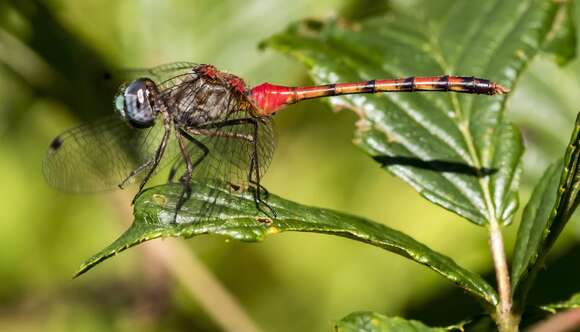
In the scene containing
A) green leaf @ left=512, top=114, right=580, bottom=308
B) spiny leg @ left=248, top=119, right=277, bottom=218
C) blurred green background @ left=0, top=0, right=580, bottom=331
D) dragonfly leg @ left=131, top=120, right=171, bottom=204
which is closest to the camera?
green leaf @ left=512, top=114, right=580, bottom=308

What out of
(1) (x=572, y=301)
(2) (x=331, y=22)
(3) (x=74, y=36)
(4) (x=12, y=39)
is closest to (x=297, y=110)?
(2) (x=331, y=22)

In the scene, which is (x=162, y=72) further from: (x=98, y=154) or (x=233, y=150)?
(x=233, y=150)

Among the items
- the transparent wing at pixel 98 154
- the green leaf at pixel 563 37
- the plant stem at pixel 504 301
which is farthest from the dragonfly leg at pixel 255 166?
the green leaf at pixel 563 37

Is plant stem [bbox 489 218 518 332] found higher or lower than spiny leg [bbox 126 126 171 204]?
lower

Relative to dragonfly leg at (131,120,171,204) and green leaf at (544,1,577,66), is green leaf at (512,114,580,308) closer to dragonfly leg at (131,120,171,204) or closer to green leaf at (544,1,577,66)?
green leaf at (544,1,577,66)

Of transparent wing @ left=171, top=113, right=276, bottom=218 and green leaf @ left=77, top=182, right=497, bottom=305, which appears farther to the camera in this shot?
transparent wing @ left=171, top=113, right=276, bottom=218

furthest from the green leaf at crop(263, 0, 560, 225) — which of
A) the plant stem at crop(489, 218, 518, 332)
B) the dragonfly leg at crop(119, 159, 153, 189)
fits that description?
the dragonfly leg at crop(119, 159, 153, 189)

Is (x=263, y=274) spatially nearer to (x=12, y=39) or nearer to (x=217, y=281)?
(x=217, y=281)
